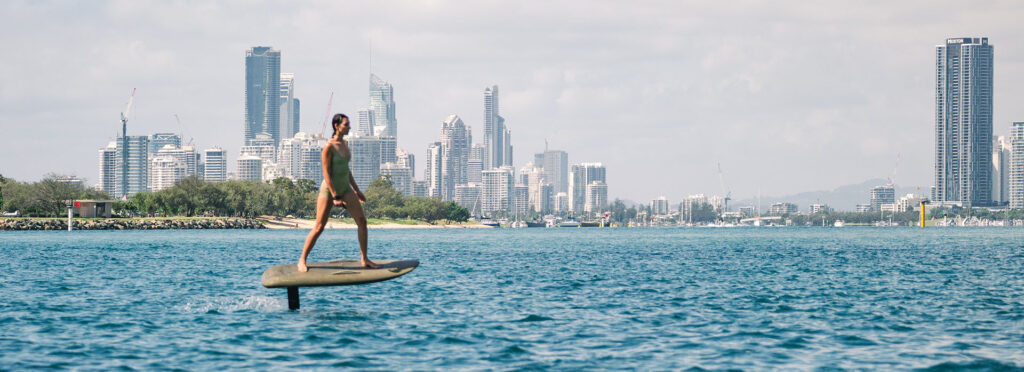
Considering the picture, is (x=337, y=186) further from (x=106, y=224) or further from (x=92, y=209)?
(x=92, y=209)

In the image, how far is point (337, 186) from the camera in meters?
21.9

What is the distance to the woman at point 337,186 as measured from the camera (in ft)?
71.4

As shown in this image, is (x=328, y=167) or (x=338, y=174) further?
(x=338, y=174)

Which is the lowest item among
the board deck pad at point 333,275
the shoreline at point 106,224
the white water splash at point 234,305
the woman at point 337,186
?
the shoreline at point 106,224

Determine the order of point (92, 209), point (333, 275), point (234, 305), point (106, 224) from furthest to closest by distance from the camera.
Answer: point (92, 209) < point (106, 224) < point (234, 305) < point (333, 275)

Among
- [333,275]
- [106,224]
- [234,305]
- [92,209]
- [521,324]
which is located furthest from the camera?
[92,209]

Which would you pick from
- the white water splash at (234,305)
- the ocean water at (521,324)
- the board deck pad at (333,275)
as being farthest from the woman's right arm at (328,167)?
the white water splash at (234,305)

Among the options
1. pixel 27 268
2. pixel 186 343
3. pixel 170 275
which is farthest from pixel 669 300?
pixel 27 268

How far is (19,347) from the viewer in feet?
67.5

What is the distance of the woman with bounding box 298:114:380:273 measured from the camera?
71.4 feet

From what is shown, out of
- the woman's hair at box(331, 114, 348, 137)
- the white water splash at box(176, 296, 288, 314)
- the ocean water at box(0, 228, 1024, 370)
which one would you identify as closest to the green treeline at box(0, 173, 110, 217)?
the ocean water at box(0, 228, 1024, 370)

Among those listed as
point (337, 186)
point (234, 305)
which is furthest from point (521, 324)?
point (234, 305)

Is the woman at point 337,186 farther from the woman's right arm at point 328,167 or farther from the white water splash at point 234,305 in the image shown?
the white water splash at point 234,305

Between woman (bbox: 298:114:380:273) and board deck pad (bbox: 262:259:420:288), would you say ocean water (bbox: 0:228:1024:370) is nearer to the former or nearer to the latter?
board deck pad (bbox: 262:259:420:288)
